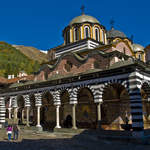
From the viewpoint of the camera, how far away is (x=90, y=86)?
53.2ft

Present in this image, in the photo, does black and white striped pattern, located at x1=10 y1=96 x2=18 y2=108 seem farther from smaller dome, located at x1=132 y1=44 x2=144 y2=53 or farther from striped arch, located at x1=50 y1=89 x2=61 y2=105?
smaller dome, located at x1=132 y1=44 x2=144 y2=53

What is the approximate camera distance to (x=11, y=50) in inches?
4277

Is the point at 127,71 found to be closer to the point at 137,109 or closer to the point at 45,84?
the point at 137,109

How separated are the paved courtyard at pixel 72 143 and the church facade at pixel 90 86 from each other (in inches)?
47.1

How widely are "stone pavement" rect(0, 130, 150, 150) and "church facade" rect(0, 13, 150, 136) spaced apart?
118cm

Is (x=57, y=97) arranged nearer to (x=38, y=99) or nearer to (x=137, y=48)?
(x=38, y=99)

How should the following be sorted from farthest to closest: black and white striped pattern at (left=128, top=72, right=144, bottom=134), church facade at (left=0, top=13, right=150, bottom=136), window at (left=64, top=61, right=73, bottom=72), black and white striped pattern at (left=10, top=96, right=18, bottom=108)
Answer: black and white striped pattern at (left=10, top=96, right=18, bottom=108), window at (left=64, top=61, right=73, bottom=72), church facade at (left=0, top=13, right=150, bottom=136), black and white striped pattern at (left=128, top=72, right=144, bottom=134)

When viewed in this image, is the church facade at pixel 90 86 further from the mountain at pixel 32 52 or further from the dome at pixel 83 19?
the mountain at pixel 32 52

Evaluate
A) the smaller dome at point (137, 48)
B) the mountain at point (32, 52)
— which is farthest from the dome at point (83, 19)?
the mountain at point (32, 52)

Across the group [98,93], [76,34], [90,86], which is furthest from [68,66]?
[98,93]

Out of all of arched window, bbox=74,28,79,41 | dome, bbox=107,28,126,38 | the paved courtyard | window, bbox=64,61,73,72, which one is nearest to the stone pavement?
the paved courtyard

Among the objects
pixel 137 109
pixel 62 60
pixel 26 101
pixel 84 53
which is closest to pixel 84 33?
pixel 84 53

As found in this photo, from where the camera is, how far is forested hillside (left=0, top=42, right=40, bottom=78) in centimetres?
6741

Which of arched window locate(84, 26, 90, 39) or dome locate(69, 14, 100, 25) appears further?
dome locate(69, 14, 100, 25)
